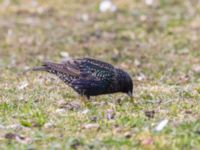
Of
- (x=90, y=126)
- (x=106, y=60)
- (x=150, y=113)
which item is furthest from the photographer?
(x=106, y=60)

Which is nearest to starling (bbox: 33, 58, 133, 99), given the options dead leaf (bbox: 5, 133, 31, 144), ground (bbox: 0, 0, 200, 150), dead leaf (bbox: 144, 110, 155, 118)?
ground (bbox: 0, 0, 200, 150)

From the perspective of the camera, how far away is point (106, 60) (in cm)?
1305

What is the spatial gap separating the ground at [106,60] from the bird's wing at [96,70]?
32cm

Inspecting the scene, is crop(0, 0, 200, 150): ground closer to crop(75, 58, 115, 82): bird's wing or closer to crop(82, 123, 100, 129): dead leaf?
crop(82, 123, 100, 129): dead leaf

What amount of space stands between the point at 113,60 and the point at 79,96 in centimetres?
406

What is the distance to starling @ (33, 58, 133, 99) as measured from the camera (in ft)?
27.9

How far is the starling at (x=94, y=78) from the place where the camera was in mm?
8500

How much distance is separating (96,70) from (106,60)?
4.49m

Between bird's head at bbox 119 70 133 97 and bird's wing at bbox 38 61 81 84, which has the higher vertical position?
bird's wing at bbox 38 61 81 84

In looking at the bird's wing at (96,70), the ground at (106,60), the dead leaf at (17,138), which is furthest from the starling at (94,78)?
the dead leaf at (17,138)

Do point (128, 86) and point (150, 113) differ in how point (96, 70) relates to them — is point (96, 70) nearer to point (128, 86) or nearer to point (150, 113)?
point (128, 86)

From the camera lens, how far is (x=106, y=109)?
811 cm

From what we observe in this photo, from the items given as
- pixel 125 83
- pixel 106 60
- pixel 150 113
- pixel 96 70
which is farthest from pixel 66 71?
pixel 106 60

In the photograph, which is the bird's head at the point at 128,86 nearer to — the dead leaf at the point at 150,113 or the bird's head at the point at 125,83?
the bird's head at the point at 125,83
